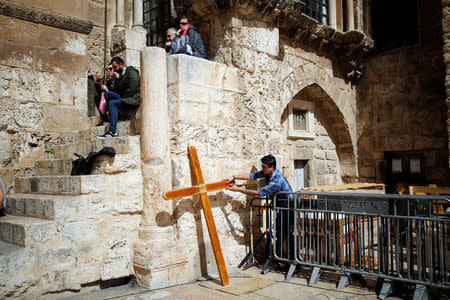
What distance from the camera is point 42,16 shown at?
5.97 meters

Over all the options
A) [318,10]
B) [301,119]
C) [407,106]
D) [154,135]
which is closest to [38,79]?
[154,135]

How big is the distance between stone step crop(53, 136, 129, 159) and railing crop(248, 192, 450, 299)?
198 cm

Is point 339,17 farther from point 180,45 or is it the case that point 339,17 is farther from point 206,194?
point 206,194

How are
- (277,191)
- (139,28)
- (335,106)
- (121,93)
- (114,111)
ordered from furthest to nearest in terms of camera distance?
(335,106) < (139,28) < (121,93) < (114,111) < (277,191)

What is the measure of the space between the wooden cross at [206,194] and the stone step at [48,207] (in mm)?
994

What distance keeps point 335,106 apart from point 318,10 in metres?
2.10

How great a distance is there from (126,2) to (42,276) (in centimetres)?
639

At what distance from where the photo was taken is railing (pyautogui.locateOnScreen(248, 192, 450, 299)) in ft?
12.3

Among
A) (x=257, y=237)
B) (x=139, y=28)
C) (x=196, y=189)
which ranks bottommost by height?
(x=257, y=237)

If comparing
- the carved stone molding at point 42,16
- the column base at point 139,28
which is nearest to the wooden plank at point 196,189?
the carved stone molding at point 42,16

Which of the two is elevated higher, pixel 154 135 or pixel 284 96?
pixel 284 96

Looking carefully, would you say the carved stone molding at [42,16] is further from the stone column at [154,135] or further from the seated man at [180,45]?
the stone column at [154,135]

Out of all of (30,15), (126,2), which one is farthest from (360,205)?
(126,2)

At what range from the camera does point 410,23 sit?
26.9 feet
